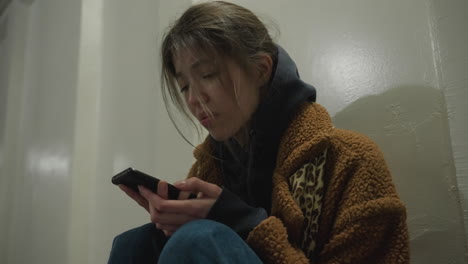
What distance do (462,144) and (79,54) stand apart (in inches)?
33.0

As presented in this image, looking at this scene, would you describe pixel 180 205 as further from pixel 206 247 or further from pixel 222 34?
pixel 222 34

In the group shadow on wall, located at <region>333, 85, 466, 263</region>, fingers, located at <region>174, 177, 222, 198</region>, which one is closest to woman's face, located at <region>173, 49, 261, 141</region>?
fingers, located at <region>174, 177, 222, 198</region>

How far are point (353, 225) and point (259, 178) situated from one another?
0.61 feet

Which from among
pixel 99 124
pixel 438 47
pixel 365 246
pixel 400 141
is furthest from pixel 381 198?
pixel 99 124

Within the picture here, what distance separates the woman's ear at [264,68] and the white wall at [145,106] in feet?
0.57

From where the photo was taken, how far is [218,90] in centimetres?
53

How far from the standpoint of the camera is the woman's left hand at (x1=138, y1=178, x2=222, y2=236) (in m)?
0.43

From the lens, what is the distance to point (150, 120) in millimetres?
905

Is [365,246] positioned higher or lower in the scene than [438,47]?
lower

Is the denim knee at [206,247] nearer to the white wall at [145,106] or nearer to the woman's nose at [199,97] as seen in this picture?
the woman's nose at [199,97]

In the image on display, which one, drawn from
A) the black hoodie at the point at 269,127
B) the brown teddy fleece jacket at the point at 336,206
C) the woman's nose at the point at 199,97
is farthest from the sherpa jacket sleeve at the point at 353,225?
the woman's nose at the point at 199,97

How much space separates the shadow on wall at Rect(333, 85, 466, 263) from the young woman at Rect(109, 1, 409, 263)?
116mm

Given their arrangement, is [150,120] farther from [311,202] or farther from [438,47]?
[438,47]

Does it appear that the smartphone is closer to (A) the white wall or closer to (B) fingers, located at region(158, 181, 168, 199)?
(B) fingers, located at region(158, 181, 168, 199)
